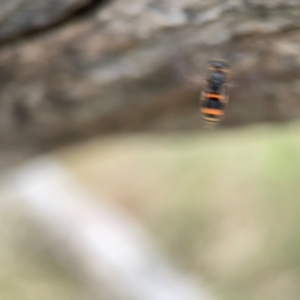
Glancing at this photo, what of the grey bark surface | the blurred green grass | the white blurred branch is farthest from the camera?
the blurred green grass

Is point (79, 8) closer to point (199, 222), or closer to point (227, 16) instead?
point (227, 16)

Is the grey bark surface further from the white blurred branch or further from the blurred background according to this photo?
the white blurred branch

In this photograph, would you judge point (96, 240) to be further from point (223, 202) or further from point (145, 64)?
point (145, 64)

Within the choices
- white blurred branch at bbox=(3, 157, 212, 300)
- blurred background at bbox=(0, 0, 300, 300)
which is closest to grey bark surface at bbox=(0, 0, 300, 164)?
blurred background at bbox=(0, 0, 300, 300)

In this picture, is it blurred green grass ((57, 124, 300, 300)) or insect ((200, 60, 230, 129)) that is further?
blurred green grass ((57, 124, 300, 300))

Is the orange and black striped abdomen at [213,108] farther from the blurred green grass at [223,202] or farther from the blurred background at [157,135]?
the blurred green grass at [223,202]

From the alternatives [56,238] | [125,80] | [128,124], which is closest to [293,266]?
[56,238]

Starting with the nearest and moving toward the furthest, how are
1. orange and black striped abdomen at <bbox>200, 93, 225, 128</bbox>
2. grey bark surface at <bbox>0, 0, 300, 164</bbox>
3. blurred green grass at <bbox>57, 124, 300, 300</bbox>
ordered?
grey bark surface at <bbox>0, 0, 300, 164</bbox>
orange and black striped abdomen at <bbox>200, 93, 225, 128</bbox>
blurred green grass at <bbox>57, 124, 300, 300</bbox>

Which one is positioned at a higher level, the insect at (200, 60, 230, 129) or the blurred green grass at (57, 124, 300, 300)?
the insect at (200, 60, 230, 129)
